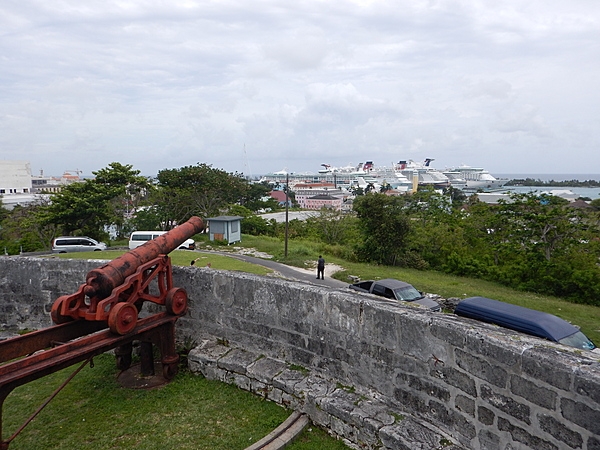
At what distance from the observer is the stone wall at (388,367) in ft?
8.79

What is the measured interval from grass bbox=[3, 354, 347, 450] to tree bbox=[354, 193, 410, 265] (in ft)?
63.3

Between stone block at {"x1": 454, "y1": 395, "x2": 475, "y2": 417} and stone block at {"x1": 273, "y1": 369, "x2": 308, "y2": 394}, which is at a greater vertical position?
stone block at {"x1": 454, "y1": 395, "x2": 475, "y2": 417}

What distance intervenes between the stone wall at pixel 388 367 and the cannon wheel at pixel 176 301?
0.30m

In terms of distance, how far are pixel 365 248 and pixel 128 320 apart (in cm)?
2079

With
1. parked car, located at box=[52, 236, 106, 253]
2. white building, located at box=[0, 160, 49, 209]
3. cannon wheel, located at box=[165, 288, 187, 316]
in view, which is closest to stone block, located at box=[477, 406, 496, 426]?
cannon wheel, located at box=[165, 288, 187, 316]

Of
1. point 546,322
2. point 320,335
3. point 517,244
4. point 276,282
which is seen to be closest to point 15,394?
point 276,282

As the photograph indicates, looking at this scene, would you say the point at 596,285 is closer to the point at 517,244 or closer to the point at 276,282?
the point at 517,244

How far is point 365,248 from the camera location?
24.3m

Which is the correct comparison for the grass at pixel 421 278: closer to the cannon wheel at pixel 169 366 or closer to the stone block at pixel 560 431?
the stone block at pixel 560 431

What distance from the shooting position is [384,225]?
23.3m

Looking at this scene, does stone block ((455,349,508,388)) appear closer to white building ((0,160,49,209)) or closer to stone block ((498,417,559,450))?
stone block ((498,417,559,450))

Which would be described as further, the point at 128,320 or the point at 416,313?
the point at 128,320

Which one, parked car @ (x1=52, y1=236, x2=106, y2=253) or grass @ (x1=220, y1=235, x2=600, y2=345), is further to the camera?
parked car @ (x1=52, y1=236, x2=106, y2=253)

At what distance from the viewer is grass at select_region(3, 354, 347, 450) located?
3.83m
